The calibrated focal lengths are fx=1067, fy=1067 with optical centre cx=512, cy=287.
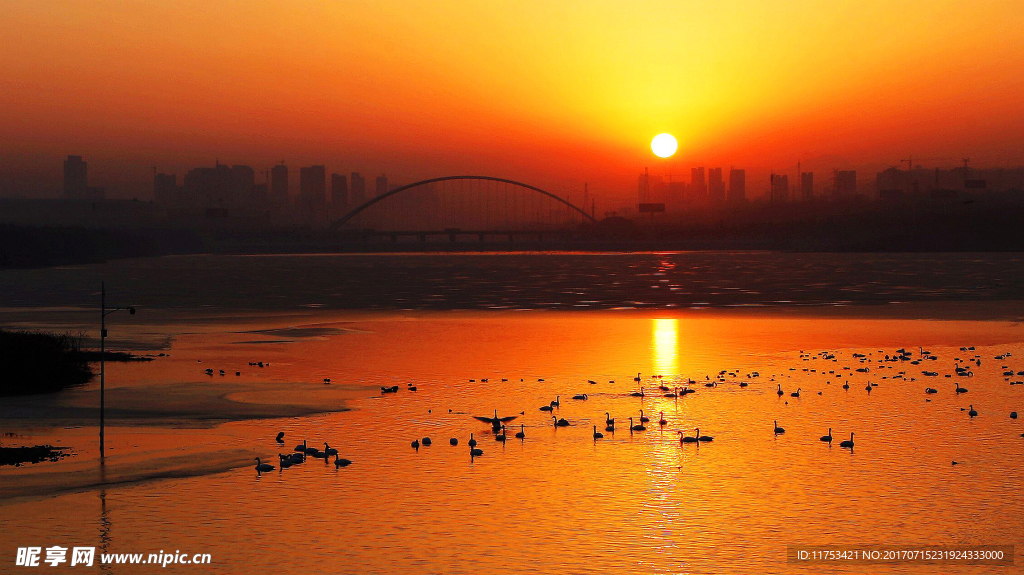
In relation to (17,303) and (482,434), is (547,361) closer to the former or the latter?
(482,434)

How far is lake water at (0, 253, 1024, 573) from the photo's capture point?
1519cm

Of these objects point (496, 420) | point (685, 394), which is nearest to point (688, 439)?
point (496, 420)

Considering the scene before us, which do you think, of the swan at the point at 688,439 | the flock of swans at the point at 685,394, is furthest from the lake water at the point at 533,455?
the swan at the point at 688,439

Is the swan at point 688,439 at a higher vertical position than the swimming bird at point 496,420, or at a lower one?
lower

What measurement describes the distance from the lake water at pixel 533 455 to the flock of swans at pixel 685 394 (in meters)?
0.20

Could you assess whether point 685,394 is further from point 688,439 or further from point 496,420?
point 496,420

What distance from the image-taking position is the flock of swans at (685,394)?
821 inches

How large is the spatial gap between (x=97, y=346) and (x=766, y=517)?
30.7 m

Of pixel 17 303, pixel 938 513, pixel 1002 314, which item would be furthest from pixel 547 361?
pixel 17 303

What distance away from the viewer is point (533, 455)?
20.8 metres

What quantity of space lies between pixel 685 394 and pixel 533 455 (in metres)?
8.23

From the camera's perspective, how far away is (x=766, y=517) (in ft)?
53.4

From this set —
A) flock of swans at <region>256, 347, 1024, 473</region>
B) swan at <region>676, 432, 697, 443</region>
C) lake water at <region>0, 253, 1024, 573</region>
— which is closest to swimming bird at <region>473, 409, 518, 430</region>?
flock of swans at <region>256, 347, 1024, 473</region>

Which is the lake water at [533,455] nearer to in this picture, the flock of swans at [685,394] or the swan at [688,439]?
the flock of swans at [685,394]
